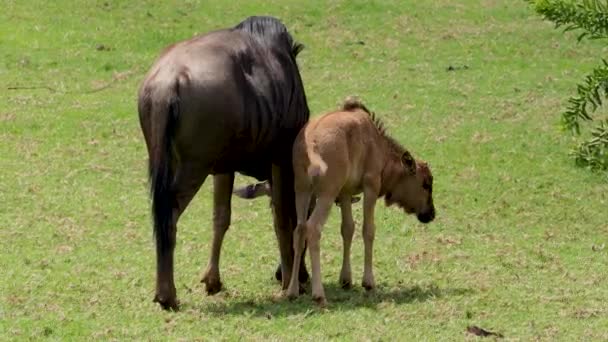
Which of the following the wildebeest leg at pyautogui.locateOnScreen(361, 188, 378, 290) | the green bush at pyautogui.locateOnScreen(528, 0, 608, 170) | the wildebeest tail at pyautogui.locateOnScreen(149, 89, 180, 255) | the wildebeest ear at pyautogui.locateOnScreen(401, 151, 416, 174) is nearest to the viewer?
the green bush at pyautogui.locateOnScreen(528, 0, 608, 170)

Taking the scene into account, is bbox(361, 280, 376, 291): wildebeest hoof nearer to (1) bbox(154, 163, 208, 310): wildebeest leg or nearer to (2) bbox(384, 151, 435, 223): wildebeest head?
(2) bbox(384, 151, 435, 223): wildebeest head

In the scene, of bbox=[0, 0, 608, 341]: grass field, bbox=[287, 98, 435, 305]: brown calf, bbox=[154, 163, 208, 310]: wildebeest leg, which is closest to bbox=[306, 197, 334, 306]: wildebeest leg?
bbox=[287, 98, 435, 305]: brown calf

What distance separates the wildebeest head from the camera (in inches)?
367

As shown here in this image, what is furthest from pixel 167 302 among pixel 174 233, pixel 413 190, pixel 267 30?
pixel 413 190

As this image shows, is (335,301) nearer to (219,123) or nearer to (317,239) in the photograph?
(317,239)

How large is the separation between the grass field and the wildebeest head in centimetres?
47

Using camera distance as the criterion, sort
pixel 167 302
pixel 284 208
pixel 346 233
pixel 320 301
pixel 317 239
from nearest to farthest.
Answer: pixel 167 302 → pixel 320 301 → pixel 317 239 → pixel 346 233 → pixel 284 208

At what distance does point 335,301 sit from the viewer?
847 cm

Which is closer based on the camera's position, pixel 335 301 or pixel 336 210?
pixel 335 301

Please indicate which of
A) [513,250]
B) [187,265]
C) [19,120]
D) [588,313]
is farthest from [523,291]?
[19,120]

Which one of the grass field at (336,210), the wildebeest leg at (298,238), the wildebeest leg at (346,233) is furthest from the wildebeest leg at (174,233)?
the wildebeest leg at (346,233)

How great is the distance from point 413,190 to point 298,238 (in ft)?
4.46

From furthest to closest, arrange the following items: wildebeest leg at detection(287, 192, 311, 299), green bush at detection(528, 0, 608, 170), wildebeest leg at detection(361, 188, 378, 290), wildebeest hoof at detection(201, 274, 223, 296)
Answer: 1. wildebeest leg at detection(361, 188, 378, 290)
2. wildebeest hoof at detection(201, 274, 223, 296)
3. wildebeest leg at detection(287, 192, 311, 299)
4. green bush at detection(528, 0, 608, 170)

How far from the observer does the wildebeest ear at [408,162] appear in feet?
30.2
